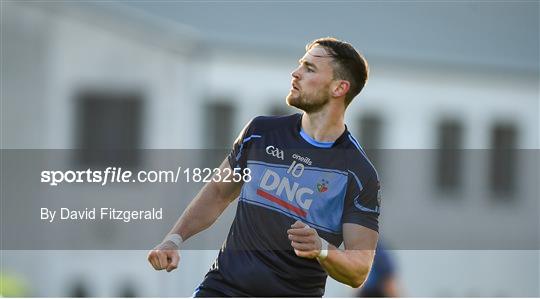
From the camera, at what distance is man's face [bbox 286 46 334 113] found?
6527 mm

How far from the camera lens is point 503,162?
103ft

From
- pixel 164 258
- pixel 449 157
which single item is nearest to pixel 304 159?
pixel 164 258

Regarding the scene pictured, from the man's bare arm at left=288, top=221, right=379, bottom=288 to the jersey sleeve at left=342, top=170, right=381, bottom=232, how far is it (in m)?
0.03

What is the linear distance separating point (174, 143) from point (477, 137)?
745 cm

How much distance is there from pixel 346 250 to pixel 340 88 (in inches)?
32.3

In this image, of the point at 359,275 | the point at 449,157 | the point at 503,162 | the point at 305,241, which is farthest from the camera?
the point at 449,157

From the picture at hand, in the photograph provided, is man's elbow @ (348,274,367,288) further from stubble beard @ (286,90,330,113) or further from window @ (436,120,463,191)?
window @ (436,120,463,191)

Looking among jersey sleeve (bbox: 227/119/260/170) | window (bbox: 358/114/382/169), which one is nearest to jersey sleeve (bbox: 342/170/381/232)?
jersey sleeve (bbox: 227/119/260/170)

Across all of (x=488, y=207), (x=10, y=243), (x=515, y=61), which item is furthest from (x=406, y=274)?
(x=10, y=243)

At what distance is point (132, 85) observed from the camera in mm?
29156

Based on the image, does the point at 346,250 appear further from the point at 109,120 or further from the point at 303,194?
the point at 109,120

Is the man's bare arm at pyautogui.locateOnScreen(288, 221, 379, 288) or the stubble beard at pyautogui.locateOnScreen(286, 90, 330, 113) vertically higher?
the stubble beard at pyautogui.locateOnScreen(286, 90, 330, 113)

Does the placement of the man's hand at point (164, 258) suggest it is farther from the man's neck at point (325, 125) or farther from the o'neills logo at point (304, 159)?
the man's neck at point (325, 125)

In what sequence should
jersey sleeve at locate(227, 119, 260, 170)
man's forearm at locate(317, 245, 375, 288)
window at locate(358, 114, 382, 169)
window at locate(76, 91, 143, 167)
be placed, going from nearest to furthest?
1. man's forearm at locate(317, 245, 375, 288)
2. jersey sleeve at locate(227, 119, 260, 170)
3. window at locate(76, 91, 143, 167)
4. window at locate(358, 114, 382, 169)
